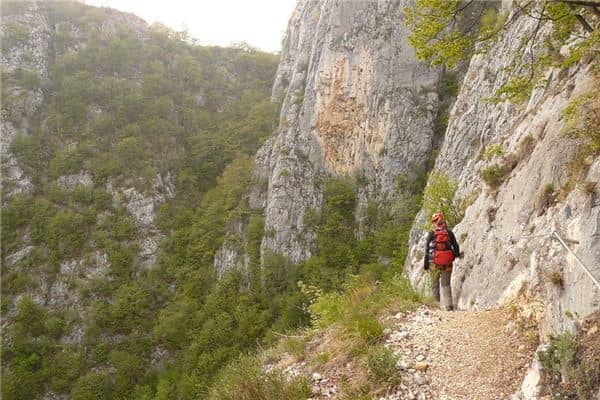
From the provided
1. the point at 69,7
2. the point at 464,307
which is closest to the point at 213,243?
the point at 464,307

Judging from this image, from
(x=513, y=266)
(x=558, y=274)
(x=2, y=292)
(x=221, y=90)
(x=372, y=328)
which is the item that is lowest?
(x=2, y=292)

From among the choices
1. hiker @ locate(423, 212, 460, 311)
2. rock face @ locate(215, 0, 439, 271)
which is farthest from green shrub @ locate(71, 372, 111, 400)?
hiker @ locate(423, 212, 460, 311)

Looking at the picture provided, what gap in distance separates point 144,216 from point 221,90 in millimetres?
21188

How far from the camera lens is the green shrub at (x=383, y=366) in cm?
329

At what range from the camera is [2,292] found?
3219 centimetres

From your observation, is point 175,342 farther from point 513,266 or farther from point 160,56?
point 160,56

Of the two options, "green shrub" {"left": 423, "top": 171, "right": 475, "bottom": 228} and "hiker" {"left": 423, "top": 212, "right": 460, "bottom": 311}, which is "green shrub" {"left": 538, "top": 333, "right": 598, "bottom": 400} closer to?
"hiker" {"left": 423, "top": 212, "right": 460, "bottom": 311}

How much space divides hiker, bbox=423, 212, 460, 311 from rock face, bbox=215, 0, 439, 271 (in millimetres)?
26661

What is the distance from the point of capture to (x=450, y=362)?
3502 mm

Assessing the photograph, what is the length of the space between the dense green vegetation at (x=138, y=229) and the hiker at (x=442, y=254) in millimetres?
17057

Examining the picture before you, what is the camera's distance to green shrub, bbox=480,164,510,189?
279 inches

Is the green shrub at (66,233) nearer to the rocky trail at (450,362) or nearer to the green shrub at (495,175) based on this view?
the green shrub at (495,175)

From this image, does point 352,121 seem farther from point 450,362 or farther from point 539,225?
point 450,362

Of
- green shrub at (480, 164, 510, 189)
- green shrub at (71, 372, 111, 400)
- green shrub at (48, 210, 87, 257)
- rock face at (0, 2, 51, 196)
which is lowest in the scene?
green shrub at (71, 372, 111, 400)
